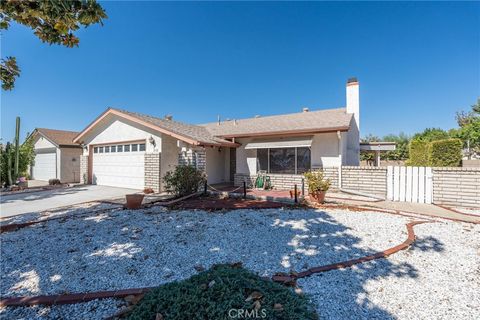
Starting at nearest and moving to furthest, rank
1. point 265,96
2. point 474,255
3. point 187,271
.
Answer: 1. point 187,271
2. point 474,255
3. point 265,96

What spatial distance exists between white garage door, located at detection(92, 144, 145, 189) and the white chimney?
47.0ft

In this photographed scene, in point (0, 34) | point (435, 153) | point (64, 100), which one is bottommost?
point (435, 153)

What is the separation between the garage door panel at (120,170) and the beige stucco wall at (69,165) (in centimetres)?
563

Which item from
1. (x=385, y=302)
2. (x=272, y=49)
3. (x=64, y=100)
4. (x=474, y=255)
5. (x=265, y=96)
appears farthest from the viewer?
(x=265, y=96)

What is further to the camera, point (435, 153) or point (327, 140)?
point (435, 153)

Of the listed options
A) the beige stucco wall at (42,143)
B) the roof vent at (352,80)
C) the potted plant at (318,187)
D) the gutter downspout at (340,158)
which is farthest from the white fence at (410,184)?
the beige stucco wall at (42,143)

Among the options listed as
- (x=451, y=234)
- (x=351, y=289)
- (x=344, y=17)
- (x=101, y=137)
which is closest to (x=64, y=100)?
(x=101, y=137)

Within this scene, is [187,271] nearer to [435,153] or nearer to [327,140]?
[327,140]

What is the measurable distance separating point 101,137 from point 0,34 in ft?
37.2

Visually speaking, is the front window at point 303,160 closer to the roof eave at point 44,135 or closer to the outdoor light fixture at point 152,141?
the outdoor light fixture at point 152,141

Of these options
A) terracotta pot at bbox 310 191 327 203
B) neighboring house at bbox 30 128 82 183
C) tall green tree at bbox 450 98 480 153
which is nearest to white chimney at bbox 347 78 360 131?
terracotta pot at bbox 310 191 327 203

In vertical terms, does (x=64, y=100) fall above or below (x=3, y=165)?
above

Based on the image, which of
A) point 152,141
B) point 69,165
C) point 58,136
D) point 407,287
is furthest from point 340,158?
point 58,136

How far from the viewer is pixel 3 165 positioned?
16562mm
